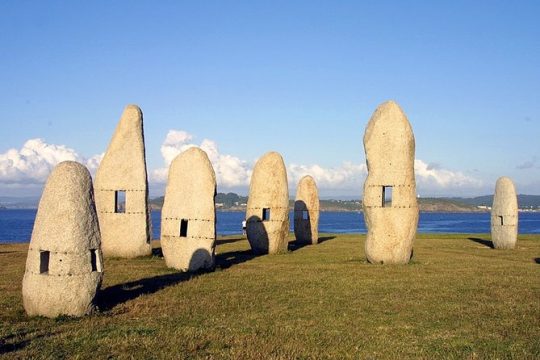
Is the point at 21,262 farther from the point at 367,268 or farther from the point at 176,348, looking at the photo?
the point at 176,348

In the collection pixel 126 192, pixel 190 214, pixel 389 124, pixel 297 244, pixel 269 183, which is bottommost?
pixel 297 244

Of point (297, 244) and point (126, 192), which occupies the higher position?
point (126, 192)

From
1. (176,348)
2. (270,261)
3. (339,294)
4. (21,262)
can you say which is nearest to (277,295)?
(339,294)

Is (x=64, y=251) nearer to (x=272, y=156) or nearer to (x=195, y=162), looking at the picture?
(x=195, y=162)

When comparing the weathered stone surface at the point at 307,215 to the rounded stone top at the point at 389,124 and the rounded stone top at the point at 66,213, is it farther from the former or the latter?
the rounded stone top at the point at 66,213

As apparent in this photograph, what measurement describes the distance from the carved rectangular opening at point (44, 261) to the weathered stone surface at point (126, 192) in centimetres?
1092

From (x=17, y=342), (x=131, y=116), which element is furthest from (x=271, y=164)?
(x=17, y=342)

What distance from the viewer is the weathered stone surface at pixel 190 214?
19.3 meters

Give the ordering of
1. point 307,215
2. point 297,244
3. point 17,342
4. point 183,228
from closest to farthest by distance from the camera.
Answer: point 17,342 → point 183,228 → point 297,244 → point 307,215

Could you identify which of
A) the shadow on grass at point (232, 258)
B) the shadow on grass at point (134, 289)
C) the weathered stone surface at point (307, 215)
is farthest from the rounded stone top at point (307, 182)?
the shadow on grass at point (134, 289)

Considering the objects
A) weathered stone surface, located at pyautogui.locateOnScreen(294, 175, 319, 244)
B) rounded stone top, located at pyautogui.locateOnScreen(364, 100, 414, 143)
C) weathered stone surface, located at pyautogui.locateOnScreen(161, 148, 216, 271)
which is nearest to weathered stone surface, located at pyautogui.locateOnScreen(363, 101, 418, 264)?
rounded stone top, located at pyautogui.locateOnScreen(364, 100, 414, 143)

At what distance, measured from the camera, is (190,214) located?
19609 mm

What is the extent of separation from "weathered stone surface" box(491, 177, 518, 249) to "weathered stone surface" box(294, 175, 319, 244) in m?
9.65

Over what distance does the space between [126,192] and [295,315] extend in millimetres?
13810
